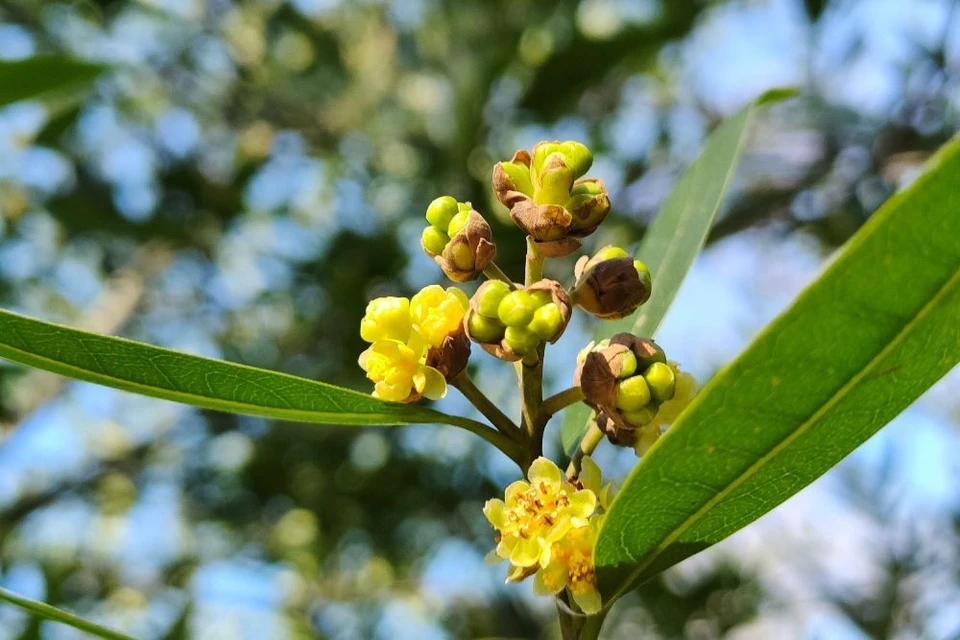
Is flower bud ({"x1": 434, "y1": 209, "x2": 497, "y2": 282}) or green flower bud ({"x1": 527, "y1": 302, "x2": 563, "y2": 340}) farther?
flower bud ({"x1": 434, "y1": 209, "x2": 497, "y2": 282})

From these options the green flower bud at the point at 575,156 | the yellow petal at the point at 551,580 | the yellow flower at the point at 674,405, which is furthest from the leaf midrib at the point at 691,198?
the yellow petal at the point at 551,580

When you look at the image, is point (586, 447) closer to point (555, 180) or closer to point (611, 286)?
point (611, 286)

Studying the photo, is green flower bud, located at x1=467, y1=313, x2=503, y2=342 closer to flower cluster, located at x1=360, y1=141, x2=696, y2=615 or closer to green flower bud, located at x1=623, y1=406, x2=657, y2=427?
flower cluster, located at x1=360, y1=141, x2=696, y2=615

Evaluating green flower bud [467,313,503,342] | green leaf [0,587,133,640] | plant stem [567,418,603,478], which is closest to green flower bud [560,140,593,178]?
green flower bud [467,313,503,342]

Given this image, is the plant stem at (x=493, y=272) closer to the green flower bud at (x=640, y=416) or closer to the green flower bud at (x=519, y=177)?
the green flower bud at (x=519, y=177)

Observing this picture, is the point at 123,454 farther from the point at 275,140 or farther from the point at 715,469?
the point at 715,469

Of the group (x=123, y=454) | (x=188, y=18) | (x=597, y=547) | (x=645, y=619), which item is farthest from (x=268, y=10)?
(x=597, y=547)
